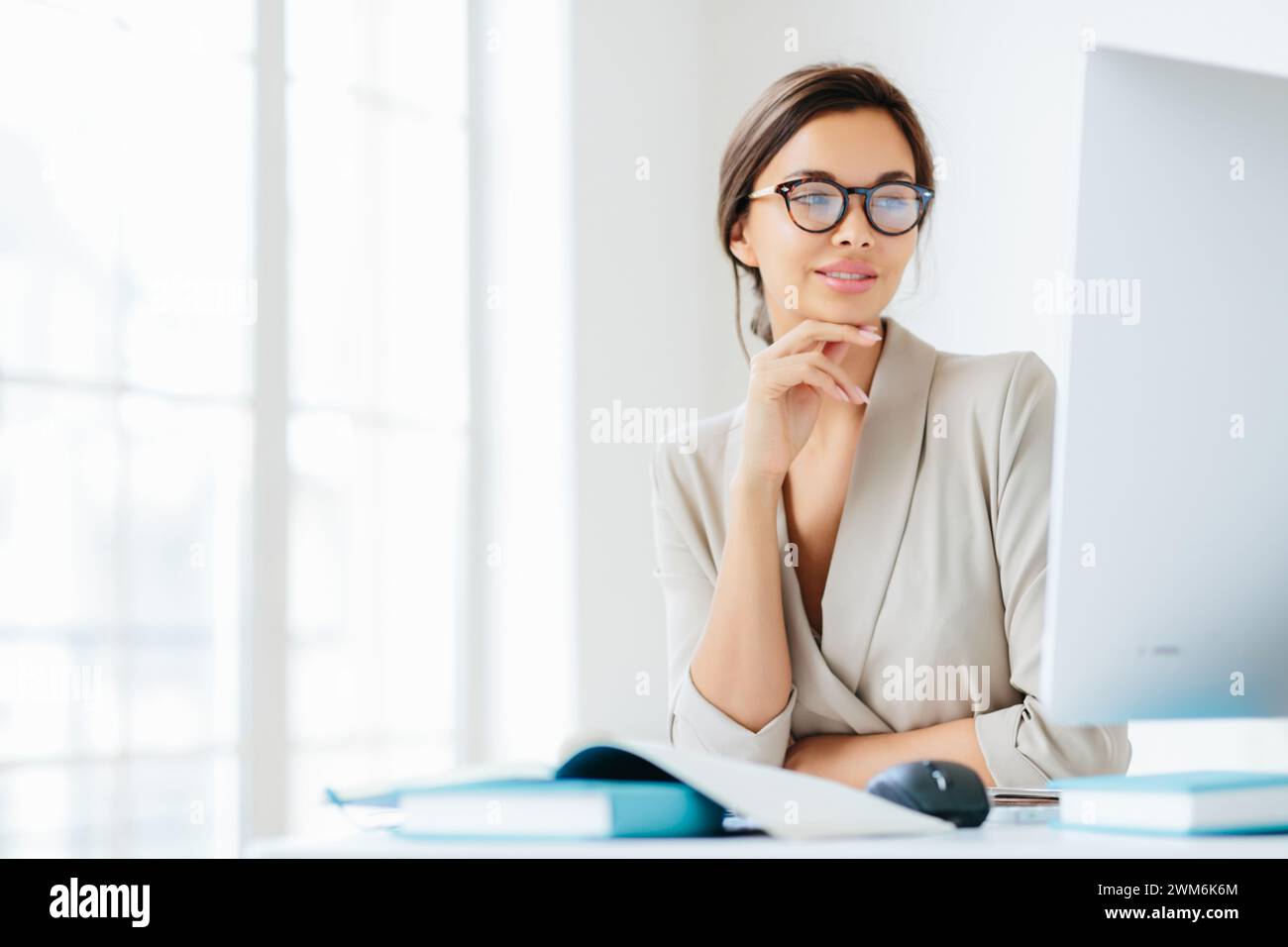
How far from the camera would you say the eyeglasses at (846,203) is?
166 cm

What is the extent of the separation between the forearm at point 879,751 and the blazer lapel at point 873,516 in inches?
3.3

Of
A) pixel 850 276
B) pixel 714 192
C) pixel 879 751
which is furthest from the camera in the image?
pixel 714 192

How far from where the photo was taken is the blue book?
0.72 m

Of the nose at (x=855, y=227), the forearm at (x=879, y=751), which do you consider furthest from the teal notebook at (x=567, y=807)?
the nose at (x=855, y=227)

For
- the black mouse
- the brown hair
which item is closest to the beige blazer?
the brown hair

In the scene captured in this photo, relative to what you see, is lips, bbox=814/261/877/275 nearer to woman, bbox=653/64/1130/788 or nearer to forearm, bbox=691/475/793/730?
woman, bbox=653/64/1130/788

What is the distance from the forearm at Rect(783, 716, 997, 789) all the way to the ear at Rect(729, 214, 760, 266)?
0.69m

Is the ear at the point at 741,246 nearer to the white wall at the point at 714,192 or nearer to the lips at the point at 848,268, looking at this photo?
the lips at the point at 848,268

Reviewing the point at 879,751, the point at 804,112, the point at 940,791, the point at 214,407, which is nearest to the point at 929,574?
the point at 879,751

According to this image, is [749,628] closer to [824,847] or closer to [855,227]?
[855,227]

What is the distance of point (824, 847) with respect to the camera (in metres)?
0.65

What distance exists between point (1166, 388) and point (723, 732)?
2.78ft
